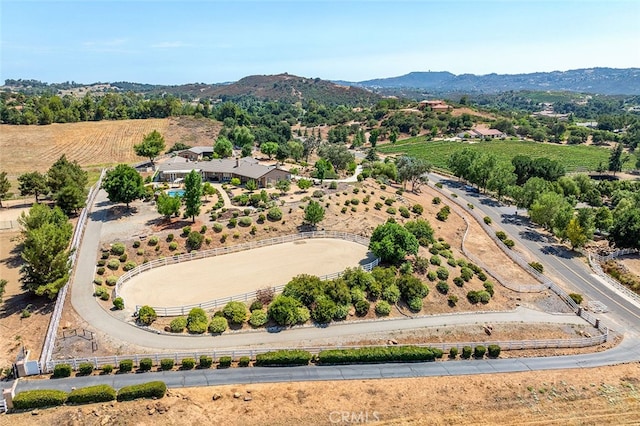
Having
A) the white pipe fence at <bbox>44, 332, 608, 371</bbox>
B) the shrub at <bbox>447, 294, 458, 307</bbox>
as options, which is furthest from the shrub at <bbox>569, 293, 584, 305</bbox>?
the shrub at <bbox>447, 294, 458, 307</bbox>

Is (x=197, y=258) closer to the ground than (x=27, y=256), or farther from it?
closer to the ground

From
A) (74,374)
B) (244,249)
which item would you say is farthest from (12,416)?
(244,249)

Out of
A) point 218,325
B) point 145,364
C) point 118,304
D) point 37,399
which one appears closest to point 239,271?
point 218,325

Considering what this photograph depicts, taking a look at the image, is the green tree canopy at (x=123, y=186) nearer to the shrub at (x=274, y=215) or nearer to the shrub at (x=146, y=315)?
the shrub at (x=274, y=215)

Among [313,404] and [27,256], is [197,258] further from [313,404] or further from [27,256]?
[313,404]

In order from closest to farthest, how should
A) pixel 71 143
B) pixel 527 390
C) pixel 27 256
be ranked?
pixel 527 390, pixel 27 256, pixel 71 143

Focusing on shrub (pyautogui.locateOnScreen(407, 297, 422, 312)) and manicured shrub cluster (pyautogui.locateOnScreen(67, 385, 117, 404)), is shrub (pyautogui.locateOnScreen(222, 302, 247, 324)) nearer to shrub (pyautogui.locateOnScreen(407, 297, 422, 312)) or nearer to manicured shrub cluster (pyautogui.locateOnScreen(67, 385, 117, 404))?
manicured shrub cluster (pyautogui.locateOnScreen(67, 385, 117, 404))

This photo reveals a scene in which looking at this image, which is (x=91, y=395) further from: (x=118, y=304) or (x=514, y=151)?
(x=514, y=151)
